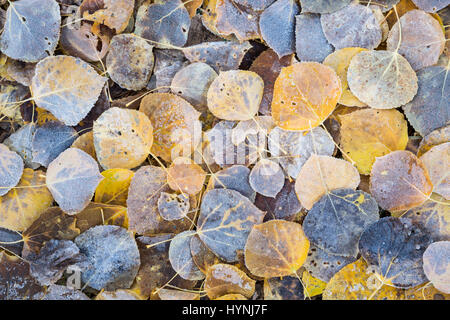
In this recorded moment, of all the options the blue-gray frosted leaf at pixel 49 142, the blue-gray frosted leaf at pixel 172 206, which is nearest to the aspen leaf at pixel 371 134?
the blue-gray frosted leaf at pixel 172 206

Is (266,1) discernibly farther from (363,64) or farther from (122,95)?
(122,95)

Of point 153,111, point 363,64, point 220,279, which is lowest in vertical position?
point 220,279

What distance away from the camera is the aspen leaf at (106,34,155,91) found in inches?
36.1

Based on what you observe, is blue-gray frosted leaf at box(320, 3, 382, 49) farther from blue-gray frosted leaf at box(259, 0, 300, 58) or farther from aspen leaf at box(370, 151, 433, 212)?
aspen leaf at box(370, 151, 433, 212)

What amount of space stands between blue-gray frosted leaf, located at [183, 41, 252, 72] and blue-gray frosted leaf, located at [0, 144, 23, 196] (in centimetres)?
43

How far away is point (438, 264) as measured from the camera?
0.83 meters

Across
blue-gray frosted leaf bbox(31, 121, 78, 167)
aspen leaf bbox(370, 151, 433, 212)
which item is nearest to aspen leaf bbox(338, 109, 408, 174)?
aspen leaf bbox(370, 151, 433, 212)

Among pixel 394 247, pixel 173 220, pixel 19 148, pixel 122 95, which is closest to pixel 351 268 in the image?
pixel 394 247

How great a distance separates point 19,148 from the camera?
93 cm

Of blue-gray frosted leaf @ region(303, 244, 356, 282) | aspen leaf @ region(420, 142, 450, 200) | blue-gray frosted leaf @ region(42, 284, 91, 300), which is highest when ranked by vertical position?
aspen leaf @ region(420, 142, 450, 200)

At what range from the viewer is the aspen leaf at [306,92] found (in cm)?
85

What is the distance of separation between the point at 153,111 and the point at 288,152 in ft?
0.96

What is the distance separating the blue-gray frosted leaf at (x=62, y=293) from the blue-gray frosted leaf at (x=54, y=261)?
0.05 ft

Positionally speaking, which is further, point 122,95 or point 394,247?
point 122,95
